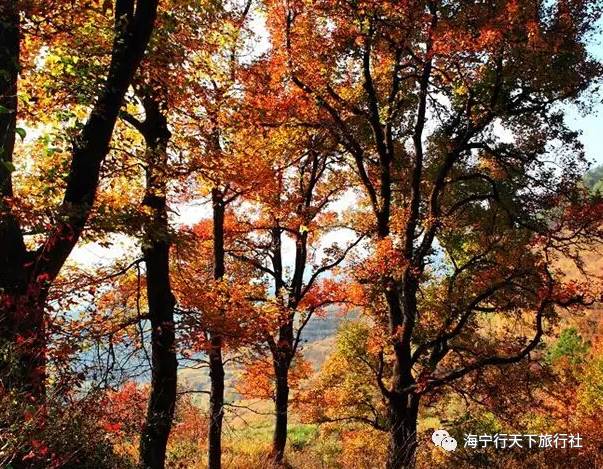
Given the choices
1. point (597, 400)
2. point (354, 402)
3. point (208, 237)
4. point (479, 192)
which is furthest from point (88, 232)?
point (597, 400)

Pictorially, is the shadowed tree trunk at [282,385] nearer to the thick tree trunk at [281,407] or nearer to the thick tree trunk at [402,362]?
the thick tree trunk at [281,407]

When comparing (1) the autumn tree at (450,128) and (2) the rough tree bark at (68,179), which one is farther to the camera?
(1) the autumn tree at (450,128)

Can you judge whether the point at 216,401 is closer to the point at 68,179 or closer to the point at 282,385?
the point at 282,385

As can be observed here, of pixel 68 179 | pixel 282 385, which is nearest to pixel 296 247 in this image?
pixel 282 385

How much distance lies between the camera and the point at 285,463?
1634 cm

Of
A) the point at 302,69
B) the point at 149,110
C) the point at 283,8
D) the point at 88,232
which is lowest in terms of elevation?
the point at 88,232

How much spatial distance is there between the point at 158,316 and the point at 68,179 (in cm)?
447

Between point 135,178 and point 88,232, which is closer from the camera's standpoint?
point 88,232

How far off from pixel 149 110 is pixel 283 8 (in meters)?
4.29

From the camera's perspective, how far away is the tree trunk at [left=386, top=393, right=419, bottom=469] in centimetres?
1126

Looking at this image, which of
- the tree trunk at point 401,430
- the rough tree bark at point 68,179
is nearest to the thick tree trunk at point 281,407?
the tree trunk at point 401,430

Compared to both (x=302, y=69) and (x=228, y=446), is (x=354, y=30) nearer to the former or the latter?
(x=302, y=69)

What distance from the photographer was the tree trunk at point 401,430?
1126 centimetres

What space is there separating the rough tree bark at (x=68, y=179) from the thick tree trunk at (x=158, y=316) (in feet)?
5.80
